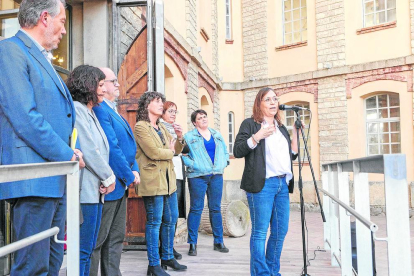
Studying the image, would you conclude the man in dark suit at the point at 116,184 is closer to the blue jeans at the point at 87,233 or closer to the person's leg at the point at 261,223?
the blue jeans at the point at 87,233

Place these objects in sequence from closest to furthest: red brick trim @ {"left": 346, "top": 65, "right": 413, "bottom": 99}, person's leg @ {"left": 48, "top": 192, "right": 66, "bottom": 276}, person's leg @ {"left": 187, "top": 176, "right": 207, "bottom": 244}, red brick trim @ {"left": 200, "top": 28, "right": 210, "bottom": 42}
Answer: person's leg @ {"left": 48, "top": 192, "right": 66, "bottom": 276} → person's leg @ {"left": 187, "top": 176, "right": 207, "bottom": 244} → red brick trim @ {"left": 346, "top": 65, "right": 413, "bottom": 99} → red brick trim @ {"left": 200, "top": 28, "right": 210, "bottom": 42}

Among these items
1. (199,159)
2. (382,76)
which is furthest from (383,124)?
(199,159)

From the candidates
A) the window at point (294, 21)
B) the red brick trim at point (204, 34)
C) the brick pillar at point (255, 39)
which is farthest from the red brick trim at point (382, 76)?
the red brick trim at point (204, 34)

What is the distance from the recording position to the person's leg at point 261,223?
11.1ft

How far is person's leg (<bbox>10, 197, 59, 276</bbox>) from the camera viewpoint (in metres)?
1.96

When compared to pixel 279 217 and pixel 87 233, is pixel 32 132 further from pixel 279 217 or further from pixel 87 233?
pixel 279 217

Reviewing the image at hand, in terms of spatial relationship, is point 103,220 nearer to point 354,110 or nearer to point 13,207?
point 13,207

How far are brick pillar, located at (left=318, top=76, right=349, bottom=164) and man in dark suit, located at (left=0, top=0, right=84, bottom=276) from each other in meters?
10.4

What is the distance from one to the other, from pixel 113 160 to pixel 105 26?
258cm

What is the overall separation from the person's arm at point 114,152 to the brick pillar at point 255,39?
1087cm

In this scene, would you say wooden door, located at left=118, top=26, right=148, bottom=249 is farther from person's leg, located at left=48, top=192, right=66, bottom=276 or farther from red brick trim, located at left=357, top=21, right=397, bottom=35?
red brick trim, located at left=357, top=21, right=397, bottom=35

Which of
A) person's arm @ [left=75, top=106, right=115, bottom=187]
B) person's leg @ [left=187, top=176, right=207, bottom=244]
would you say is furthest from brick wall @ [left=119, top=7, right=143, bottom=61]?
person's arm @ [left=75, top=106, right=115, bottom=187]

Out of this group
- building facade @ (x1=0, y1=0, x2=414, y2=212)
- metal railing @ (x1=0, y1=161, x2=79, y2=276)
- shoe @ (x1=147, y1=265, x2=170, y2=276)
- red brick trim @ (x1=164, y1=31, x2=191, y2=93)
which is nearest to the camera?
metal railing @ (x1=0, y1=161, x2=79, y2=276)

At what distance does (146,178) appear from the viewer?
3.95m
